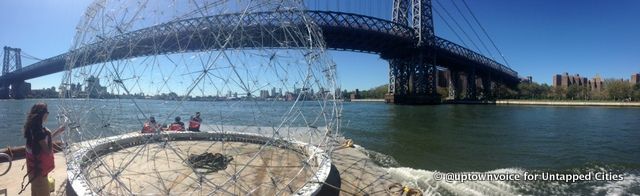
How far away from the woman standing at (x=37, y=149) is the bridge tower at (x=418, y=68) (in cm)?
5451

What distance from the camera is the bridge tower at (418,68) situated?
57656 mm

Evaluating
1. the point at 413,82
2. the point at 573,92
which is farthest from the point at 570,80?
the point at 413,82

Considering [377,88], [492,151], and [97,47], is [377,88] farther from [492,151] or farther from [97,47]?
[97,47]

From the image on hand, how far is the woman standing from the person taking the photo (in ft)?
14.3

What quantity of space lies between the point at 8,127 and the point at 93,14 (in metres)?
20.3

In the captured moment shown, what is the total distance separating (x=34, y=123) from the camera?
435 cm

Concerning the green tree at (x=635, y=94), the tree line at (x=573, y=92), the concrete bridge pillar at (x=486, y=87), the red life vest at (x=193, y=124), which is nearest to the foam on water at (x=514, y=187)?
the red life vest at (x=193, y=124)

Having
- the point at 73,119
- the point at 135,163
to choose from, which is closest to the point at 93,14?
the point at 73,119

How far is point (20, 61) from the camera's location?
8338cm

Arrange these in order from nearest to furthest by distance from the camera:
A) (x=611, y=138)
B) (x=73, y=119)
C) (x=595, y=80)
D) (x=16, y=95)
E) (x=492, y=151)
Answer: (x=73, y=119), (x=492, y=151), (x=611, y=138), (x=16, y=95), (x=595, y=80)

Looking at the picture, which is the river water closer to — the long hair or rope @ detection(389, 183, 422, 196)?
rope @ detection(389, 183, 422, 196)

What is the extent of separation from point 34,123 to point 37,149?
293 millimetres

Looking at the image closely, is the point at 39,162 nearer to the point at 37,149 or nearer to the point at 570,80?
the point at 37,149

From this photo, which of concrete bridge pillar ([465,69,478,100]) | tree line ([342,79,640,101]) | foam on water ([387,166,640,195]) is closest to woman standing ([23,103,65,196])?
foam on water ([387,166,640,195])
